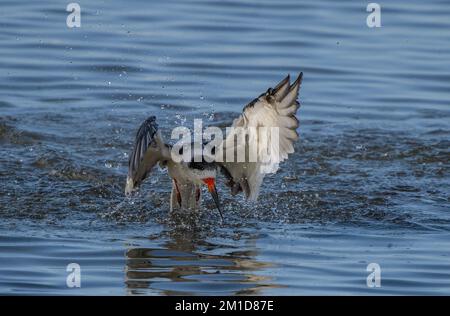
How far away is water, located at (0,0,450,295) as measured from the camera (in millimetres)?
7602

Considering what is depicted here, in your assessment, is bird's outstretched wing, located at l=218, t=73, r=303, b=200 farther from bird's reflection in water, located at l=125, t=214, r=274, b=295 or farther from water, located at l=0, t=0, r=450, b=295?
bird's reflection in water, located at l=125, t=214, r=274, b=295

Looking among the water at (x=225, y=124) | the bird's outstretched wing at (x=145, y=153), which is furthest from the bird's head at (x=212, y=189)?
the bird's outstretched wing at (x=145, y=153)

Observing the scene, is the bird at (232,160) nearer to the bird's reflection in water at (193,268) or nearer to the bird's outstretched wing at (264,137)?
the bird's outstretched wing at (264,137)

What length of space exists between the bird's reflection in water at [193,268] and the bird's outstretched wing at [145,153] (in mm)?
522

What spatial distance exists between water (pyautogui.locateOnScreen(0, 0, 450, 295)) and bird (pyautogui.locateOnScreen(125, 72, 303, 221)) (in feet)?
0.68

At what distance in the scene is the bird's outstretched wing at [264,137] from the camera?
841 centimetres

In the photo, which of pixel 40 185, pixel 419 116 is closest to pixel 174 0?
pixel 419 116

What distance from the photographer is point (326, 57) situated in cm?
1386

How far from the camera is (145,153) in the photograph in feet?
28.0

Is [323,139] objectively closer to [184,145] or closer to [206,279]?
[184,145]

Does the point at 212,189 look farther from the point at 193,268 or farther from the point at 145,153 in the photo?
the point at 193,268

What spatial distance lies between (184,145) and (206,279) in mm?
1854
